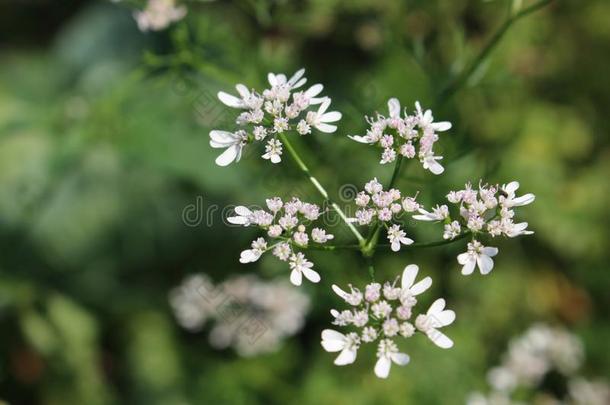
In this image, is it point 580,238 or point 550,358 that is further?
point 580,238

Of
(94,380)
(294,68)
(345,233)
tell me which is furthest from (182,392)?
(294,68)

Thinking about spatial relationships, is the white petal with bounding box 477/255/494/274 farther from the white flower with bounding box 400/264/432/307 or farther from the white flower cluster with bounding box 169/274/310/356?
the white flower cluster with bounding box 169/274/310/356

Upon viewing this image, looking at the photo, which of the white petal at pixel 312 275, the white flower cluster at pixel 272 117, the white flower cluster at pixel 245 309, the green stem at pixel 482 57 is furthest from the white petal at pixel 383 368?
the white flower cluster at pixel 245 309

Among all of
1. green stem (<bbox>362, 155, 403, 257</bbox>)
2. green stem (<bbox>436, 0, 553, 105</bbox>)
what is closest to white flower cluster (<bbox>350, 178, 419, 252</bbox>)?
green stem (<bbox>362, 155, 403, 257</bbox>)

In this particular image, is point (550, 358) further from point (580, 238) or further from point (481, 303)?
point (580, 238)

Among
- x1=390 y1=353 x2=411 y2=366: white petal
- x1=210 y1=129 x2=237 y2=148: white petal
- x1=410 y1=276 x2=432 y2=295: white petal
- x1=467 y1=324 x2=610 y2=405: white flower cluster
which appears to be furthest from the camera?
x1=467 y1=324 x2=610 y2=405: white flower cluster

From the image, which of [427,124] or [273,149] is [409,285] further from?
[273,149]
